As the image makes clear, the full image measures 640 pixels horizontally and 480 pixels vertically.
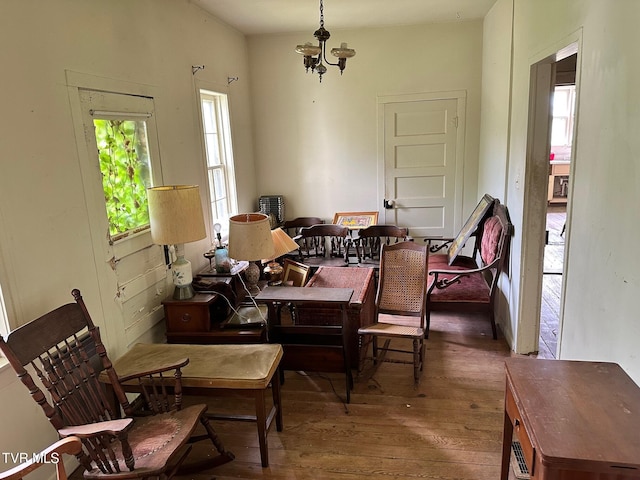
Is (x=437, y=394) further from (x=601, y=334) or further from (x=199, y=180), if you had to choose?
(x=199, y=180)

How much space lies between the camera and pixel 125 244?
9.69ft

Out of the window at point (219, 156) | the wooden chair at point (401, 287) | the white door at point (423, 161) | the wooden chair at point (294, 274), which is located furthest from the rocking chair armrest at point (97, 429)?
the white door at point (423, 161)

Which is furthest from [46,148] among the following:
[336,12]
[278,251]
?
[336,12]

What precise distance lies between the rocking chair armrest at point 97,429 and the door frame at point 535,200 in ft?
9.41

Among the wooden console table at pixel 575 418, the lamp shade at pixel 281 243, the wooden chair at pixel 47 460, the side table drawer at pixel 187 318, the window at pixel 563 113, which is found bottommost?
the side table drawer at pixel 187 318

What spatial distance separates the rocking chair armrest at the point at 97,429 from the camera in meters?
1.84

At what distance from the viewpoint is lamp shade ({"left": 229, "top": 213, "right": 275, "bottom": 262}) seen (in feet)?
9.83

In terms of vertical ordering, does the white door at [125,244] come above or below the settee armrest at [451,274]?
above

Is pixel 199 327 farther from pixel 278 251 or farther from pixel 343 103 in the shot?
pixel 343 103

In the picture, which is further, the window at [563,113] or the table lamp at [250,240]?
the window at [563,113]

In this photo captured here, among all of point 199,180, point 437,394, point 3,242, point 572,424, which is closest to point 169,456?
point 3,242

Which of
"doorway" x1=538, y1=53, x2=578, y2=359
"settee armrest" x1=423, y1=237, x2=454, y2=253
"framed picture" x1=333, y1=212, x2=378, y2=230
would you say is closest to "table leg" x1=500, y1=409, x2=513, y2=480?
"doorway" x1=538, y1=53, x2=578, y2=359

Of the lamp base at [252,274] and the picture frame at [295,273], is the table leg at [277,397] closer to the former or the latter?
the lamp base at [252,274]

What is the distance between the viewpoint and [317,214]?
219 inches
